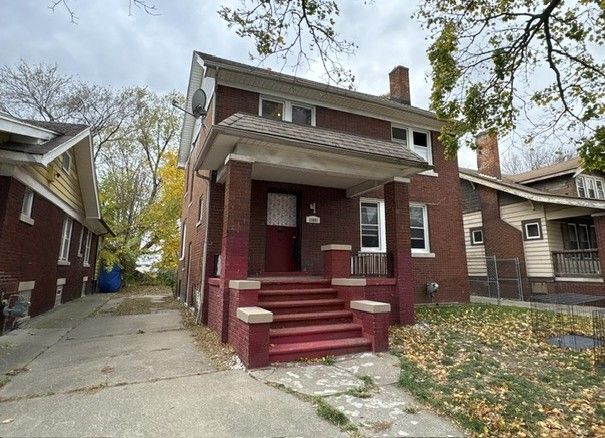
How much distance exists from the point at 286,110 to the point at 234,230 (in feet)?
15.8

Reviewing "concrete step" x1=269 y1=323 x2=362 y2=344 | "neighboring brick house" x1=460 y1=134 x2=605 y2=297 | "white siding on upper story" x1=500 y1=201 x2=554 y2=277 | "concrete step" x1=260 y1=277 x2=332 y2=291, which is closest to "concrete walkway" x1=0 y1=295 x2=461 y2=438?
"concrete step" x1=269 y1=323 x2=362 y2=344

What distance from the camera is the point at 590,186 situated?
15812 mm

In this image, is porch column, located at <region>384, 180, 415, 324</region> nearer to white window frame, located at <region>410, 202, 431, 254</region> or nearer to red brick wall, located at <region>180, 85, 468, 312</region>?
red brick wall, located at <region>180, 85, 468, 312</region>

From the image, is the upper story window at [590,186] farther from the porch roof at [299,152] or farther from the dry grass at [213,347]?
the dry grass at [213,347]

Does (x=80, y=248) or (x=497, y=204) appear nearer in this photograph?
(x=80, y=248)

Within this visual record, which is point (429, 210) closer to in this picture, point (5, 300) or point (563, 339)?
point (563, 339)

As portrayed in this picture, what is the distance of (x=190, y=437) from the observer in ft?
9.84

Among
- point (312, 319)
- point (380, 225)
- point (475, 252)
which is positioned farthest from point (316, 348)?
point (475, 252)

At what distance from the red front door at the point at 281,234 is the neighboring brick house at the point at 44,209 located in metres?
5.15

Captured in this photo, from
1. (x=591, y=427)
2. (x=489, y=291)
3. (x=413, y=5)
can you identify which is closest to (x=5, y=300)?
(x=591, y=427)

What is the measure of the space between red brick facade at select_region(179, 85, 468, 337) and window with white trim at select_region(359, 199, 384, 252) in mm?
304

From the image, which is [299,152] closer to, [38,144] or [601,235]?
[38,144]

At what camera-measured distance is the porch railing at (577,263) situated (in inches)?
484

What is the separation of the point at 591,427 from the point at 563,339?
450 centimetres
